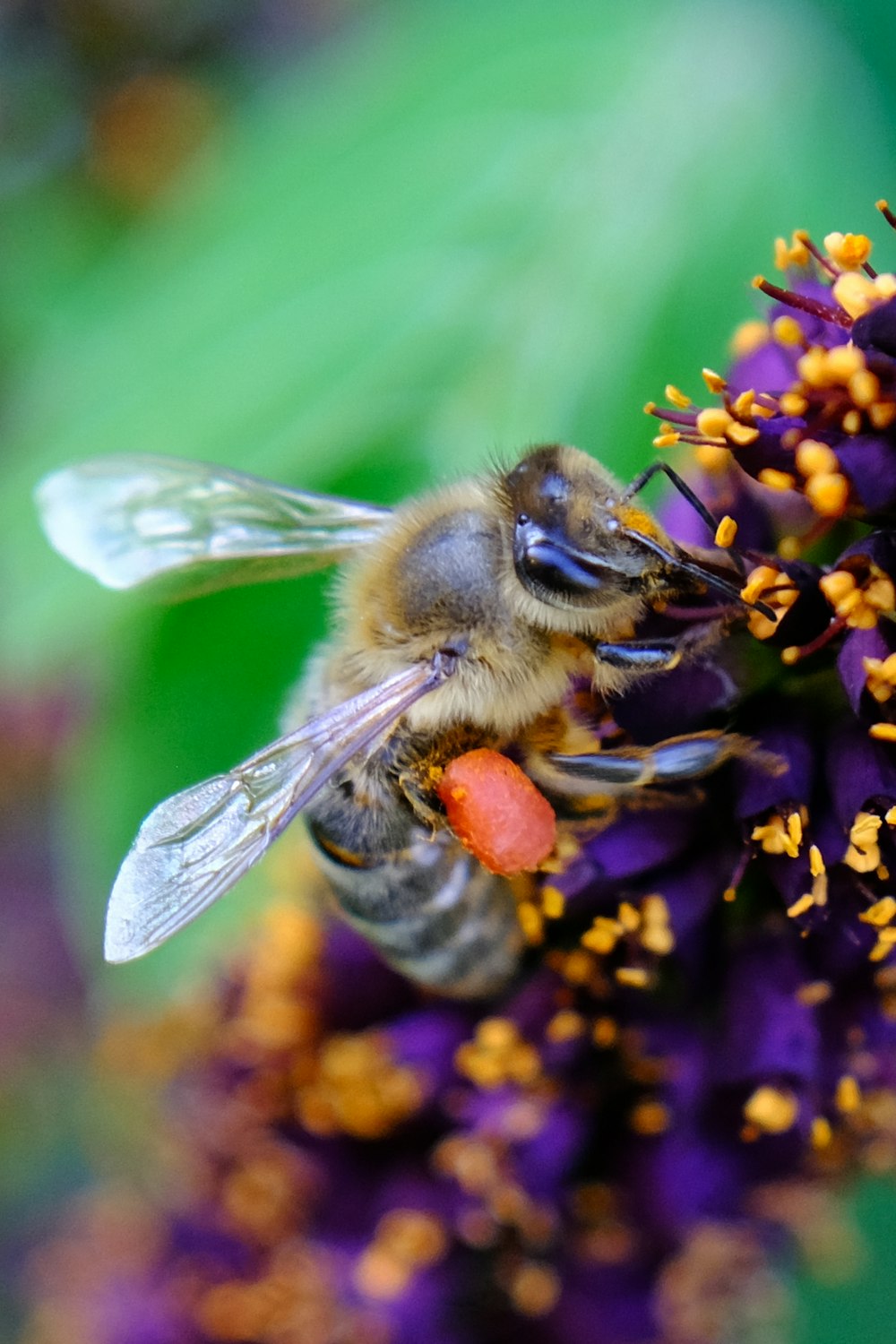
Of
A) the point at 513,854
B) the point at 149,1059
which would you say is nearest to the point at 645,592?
the point at 513,854

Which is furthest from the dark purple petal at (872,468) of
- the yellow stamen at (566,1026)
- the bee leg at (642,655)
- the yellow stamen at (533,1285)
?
the yellow stamen at (533,1285)

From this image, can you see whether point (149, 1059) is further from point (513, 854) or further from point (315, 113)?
point (315, 113)

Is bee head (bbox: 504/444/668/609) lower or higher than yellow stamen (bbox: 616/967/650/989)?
higher

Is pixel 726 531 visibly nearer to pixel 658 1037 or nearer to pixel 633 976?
pixel 633 976

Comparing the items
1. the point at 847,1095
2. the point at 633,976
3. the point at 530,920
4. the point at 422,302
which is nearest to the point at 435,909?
the point at 530,920

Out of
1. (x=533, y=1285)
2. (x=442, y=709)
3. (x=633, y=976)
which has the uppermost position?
(x=442, y=709)

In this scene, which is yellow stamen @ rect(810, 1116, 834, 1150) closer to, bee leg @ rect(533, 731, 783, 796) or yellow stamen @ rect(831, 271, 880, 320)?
bee leg @ rect(533, 731, 783, 796)

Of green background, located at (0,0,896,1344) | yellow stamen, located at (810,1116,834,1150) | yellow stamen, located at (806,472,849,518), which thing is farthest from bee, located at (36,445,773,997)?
green background, located at (0,0,896,1344)
